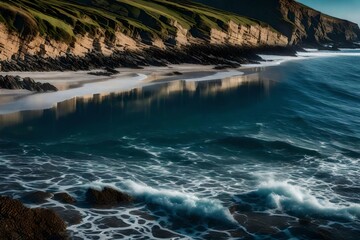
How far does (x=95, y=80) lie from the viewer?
52219 mm

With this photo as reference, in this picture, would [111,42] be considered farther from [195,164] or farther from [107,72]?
[195,164]

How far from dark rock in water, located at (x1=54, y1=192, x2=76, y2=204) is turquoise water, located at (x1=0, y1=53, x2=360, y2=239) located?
0.35 metres

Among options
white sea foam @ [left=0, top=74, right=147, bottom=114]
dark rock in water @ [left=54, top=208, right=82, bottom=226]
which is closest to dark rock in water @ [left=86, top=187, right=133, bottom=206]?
dark rock in water @ [left=54, top=208, right=82, bottom=226]

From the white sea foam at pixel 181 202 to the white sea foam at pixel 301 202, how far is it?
106 inches

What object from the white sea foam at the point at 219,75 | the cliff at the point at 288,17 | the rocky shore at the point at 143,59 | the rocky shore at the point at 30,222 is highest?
the cliff at the point at 288,17

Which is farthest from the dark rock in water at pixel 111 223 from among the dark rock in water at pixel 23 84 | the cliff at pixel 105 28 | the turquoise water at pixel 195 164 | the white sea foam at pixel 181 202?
the cliff at pixel 105 28

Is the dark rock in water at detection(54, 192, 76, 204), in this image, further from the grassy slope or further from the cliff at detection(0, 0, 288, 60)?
the grassy slope

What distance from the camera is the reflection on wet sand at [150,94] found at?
33625 mm

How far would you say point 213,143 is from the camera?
28859mm

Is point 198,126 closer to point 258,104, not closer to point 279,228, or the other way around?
point 258,104

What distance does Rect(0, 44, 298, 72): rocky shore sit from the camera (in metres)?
53.6

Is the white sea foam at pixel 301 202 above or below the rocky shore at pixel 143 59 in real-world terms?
below

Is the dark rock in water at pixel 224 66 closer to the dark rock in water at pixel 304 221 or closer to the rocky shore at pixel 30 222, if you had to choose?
the dark rock in water at pixel 304 221

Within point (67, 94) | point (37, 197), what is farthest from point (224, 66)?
point (37, 197)
